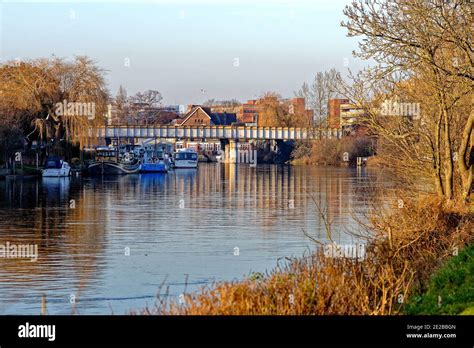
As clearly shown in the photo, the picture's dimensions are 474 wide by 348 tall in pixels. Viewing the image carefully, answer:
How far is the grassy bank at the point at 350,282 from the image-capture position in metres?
14.6

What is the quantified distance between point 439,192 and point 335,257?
1186cm

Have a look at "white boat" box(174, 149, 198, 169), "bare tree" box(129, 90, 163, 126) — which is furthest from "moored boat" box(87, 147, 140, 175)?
"bare tree" box(129, 90, 163, 126)

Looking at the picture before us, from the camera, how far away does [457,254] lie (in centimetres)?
2200

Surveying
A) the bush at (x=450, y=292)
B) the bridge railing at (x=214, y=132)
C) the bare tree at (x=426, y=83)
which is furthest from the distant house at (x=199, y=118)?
the bush at (x=450, y=292)

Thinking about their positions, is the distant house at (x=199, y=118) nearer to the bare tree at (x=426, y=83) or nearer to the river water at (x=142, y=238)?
the river water at (x=142, y=238)

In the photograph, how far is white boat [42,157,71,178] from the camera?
261ft

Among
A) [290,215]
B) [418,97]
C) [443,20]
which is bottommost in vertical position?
[290,215]

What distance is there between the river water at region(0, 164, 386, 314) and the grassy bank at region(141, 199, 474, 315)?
1.99 meters

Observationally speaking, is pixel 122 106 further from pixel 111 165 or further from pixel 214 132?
pixel 111 165

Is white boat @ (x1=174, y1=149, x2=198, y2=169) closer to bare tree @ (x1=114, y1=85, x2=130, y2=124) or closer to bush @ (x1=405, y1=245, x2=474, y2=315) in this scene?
bare tree @ (x1=114, y1=85, x2=130, y2=124)

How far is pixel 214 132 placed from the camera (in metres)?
127

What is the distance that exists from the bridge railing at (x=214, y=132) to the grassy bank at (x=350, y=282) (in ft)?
298
